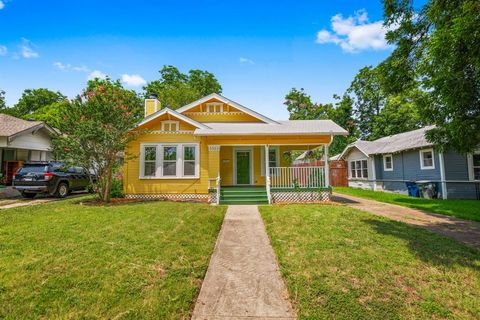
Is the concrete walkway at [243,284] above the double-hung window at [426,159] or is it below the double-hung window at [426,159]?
below

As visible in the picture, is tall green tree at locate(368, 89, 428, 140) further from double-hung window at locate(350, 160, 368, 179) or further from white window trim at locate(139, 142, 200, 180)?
white window trim at locate(139, 142, 200, 180)

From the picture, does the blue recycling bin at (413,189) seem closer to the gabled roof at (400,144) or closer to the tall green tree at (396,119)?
the gabled roof at (400,144)

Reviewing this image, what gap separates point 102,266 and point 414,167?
17.7 metres

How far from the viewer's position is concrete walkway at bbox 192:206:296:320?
2762 mm

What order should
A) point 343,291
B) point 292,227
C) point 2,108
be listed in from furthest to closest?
point 2,108, point 292,227, point 343,291

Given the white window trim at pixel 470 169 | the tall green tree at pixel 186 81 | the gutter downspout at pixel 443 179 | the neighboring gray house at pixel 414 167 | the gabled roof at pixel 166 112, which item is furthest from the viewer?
the tall green tree at pixel 186 81

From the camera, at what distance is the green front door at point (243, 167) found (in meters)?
13.7

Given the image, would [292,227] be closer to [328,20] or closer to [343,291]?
[343,291]

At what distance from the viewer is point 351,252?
4.39 m

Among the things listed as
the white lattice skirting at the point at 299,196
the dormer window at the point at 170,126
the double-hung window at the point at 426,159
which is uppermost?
the dormer window at the point at 170,126

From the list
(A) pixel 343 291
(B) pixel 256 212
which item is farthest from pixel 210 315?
(B) pixel 256 212

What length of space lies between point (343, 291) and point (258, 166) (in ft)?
35.2

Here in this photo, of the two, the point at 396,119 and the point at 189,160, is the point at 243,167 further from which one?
the point at 396,119

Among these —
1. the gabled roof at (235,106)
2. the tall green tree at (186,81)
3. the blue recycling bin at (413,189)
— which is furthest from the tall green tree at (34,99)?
the blue recycling bin at (413,189)
